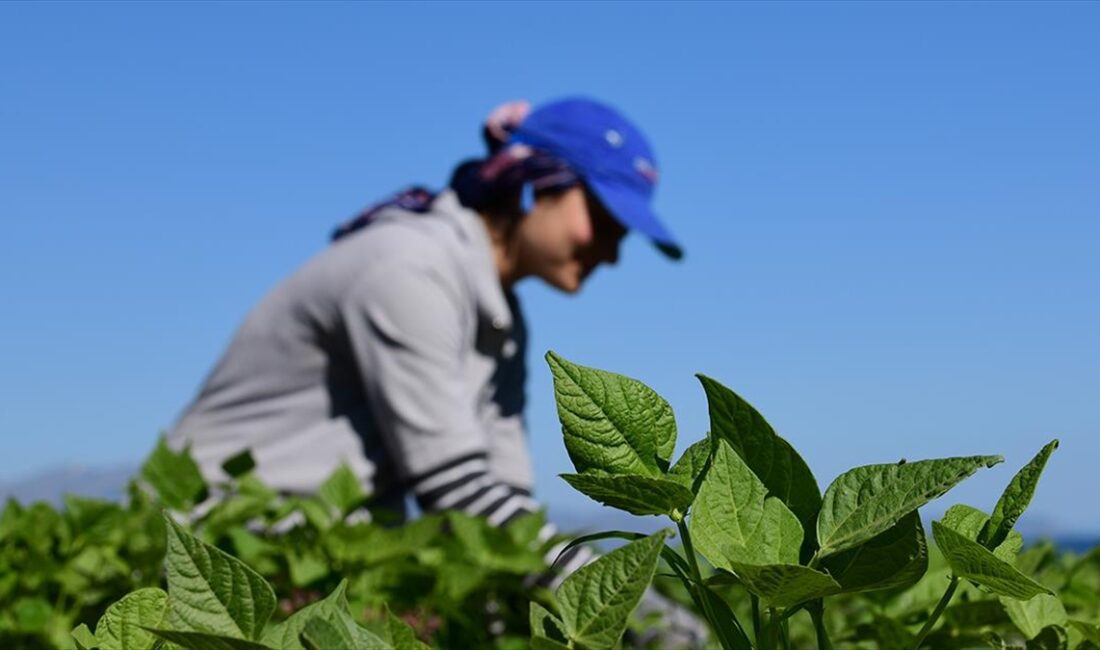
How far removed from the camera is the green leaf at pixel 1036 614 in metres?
0.71

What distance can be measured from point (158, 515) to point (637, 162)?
202cm

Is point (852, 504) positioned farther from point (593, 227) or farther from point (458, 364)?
point (593, 227)

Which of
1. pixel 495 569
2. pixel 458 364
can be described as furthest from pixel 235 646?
pixel 458 364

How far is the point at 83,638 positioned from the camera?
0.54 m

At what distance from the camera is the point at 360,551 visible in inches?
56.1

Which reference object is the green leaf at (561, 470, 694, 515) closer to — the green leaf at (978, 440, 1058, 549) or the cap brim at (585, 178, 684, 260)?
the green leaf at (978, 440, 1058, 549)

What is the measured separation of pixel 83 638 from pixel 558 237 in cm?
256

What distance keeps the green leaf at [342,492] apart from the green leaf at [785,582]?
3.46ft

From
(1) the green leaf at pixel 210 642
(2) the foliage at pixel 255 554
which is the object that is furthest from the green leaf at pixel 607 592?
(2) the foliage at pixel 255 554

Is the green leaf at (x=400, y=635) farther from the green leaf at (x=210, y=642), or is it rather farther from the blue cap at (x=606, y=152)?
the blue cap at (x=606, y=152)

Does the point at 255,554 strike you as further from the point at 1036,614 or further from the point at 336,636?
the point at 336,636

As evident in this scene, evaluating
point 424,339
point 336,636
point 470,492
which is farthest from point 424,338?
point 336,636

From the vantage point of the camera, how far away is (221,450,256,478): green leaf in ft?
5.13

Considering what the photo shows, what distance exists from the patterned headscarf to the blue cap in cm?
5
